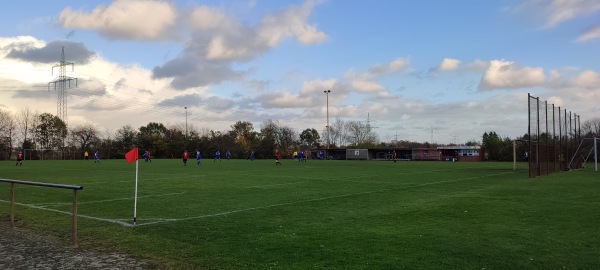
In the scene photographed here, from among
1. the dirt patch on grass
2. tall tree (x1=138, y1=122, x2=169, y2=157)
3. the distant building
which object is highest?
tall tree (x1=138, y1=122, x2=169, y2=157)

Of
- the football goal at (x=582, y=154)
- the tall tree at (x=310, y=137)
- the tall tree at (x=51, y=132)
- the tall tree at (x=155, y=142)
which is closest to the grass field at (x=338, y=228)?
the football goal at (x=582, y=154)

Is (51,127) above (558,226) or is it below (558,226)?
above

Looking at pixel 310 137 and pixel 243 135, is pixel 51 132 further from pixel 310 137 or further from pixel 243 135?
pixel 310 137

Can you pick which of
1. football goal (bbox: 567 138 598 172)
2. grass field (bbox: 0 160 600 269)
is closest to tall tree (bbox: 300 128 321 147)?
football goal (bbox: 567 138 598 172)

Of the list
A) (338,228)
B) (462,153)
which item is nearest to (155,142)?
(462,153)

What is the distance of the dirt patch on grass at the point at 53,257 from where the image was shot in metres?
6.57

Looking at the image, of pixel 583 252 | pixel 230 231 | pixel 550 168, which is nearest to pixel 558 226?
pixel 583 252

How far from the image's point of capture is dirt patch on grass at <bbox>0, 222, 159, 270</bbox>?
657 cm

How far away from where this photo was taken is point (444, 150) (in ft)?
296

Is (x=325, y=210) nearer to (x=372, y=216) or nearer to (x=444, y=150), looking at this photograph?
(x=372, y=216)

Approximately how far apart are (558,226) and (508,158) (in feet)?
249

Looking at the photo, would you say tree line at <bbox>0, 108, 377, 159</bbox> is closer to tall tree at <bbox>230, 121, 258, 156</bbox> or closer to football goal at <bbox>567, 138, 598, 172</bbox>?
tall tree at <bbox>230, 121, 258, 156</bbox>

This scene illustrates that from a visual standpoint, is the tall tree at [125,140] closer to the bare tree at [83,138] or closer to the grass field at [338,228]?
the bare tree at [83,138]

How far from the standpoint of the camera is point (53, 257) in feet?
23.3
